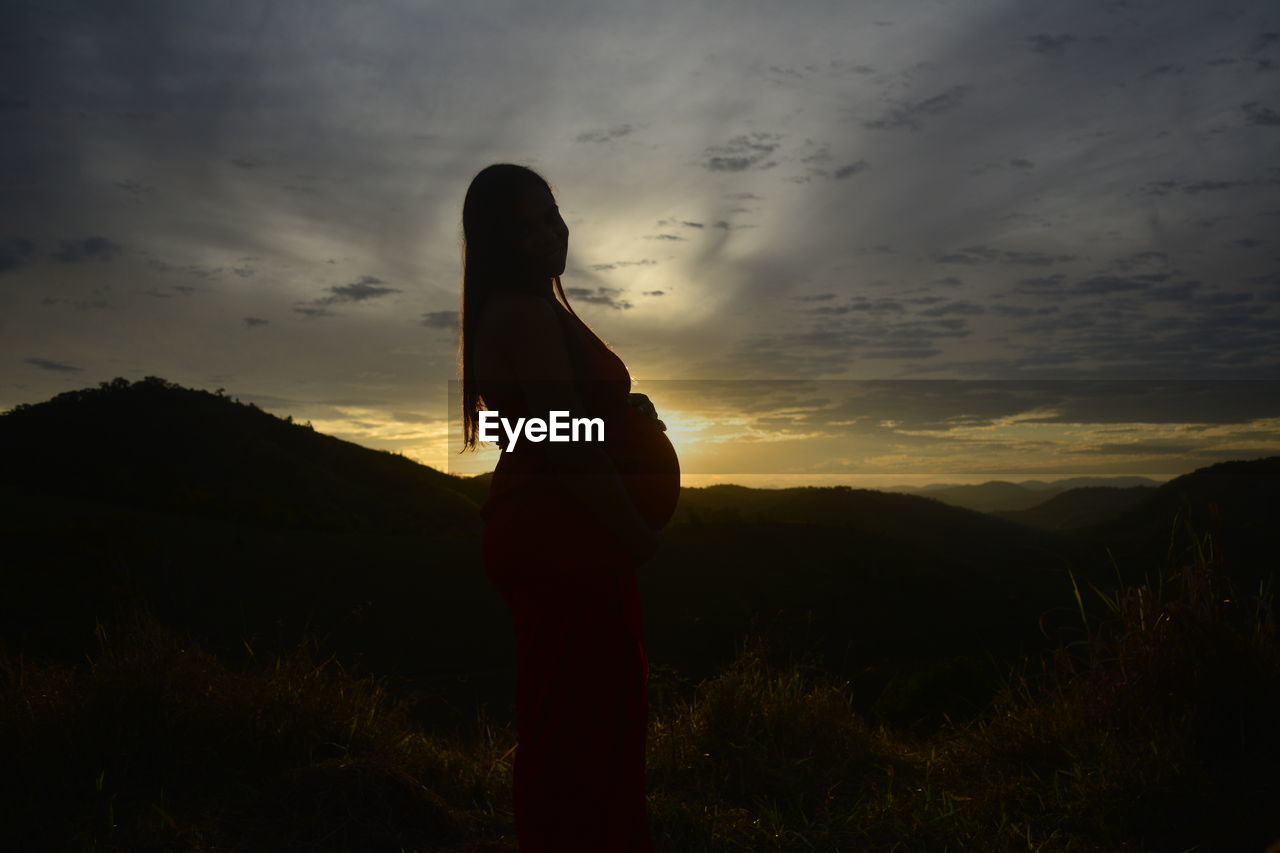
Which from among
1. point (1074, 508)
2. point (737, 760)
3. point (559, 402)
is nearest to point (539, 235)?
point (559, 402)

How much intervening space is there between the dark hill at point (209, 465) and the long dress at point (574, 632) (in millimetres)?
14188

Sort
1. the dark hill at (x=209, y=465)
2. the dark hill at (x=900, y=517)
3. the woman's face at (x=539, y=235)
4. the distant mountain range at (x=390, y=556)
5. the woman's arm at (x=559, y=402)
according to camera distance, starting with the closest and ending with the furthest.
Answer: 1. the woman's arm at (x=559, y=402)
2. the woman's face at (x=539, y=235)
3. the distant mountain range at (x=390, y=556)
4. the dark hill at (x=209, y=465)
5. the dark hill at (x=900, y=517)

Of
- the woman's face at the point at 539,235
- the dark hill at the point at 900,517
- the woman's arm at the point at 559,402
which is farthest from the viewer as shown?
the dark hill at the point at 900,517

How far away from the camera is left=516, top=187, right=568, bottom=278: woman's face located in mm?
2348

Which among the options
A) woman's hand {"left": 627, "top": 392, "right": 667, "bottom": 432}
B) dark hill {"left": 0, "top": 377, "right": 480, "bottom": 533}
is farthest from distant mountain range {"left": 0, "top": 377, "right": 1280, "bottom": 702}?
woman's hand {"left": 627, "top": 392, "right": 667, "bottom": 432}

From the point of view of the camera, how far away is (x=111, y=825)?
334cm

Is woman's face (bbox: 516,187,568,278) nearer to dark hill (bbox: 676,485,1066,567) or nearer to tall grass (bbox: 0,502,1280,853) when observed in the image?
tall grass (bbox: 0,502,1280,853)

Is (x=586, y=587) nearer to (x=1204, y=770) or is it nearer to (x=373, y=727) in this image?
(x=373, y=727)

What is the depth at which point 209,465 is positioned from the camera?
20328mm

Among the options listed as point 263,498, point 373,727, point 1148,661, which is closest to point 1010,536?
point 263,498

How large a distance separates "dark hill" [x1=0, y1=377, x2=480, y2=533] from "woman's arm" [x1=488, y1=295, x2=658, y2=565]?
14.4m

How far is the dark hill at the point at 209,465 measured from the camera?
52.2ft

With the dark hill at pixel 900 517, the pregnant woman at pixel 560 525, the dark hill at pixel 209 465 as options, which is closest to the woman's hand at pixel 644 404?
the pregnant woman at pixel 560 525

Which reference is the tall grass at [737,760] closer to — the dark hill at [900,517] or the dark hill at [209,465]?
the dark hill at [209,465]
